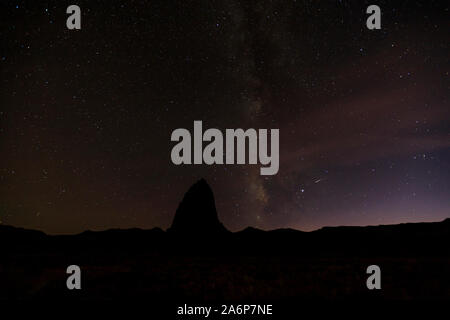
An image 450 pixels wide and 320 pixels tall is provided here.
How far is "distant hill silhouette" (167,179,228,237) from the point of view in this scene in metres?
34.8

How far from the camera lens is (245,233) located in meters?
28.5

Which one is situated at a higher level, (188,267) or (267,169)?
(267,169)

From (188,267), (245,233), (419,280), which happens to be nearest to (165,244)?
(245,233)

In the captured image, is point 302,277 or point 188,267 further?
point 188,267

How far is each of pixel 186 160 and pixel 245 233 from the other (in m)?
19.7

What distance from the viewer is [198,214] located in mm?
35812

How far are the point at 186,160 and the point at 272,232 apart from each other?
1892cm

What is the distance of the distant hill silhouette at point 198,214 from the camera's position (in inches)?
1369

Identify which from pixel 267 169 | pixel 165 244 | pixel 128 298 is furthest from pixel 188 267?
pixel 165 244

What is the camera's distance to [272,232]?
27.3m
